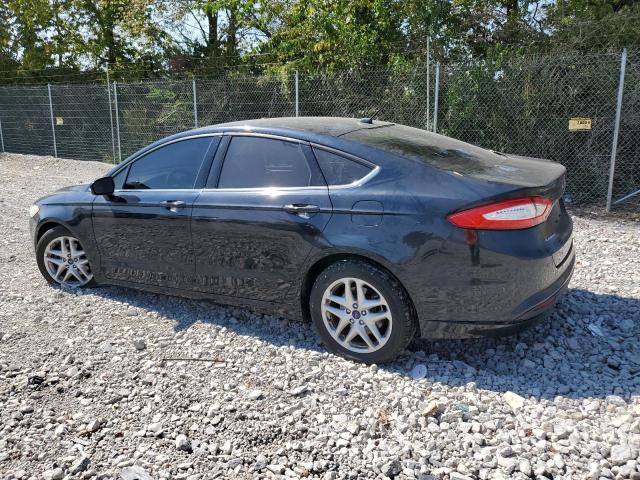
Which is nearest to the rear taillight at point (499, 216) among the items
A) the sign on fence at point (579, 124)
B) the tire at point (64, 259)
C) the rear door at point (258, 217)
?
the rear door at point (258, 217)

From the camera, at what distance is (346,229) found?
3523 mm

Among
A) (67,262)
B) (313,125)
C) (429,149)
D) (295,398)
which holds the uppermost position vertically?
(313,125)

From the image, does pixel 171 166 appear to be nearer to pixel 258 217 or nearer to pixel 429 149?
pixel 258 217

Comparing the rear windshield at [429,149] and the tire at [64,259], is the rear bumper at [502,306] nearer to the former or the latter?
the rear windshield at [429,149]

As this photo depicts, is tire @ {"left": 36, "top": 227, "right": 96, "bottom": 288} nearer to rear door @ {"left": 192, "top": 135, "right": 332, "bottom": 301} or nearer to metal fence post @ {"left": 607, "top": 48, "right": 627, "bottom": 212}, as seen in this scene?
rear door @ {"left": 192, "top": 135, "right": 332, "bottom": 301}

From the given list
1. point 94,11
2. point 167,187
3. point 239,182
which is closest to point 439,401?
point 239,182

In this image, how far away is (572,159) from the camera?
9.00 m

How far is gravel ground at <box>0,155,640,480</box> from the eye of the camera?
2721 mm

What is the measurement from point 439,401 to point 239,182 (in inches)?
82.2

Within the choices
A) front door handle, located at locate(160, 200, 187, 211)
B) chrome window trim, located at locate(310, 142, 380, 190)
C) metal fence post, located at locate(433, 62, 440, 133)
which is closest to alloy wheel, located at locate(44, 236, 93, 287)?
front door handle, located at locate(160, 200, 187, 211)

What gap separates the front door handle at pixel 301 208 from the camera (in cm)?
366

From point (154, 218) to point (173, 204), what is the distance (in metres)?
0.26

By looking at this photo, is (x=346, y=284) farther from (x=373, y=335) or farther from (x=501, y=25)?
(x=501, y=25)

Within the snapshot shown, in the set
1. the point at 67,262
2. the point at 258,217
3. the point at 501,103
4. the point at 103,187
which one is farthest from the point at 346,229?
the point at 501,103
